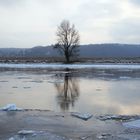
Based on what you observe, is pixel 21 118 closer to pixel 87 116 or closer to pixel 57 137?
pixel 87 116

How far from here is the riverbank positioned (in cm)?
971

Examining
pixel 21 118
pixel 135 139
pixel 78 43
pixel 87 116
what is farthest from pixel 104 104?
pixel 78 43

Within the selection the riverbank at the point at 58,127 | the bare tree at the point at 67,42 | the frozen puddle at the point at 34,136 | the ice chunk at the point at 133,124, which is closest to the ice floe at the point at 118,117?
the riverbank at the point at 58,127

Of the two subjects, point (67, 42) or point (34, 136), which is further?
point (67, 42)

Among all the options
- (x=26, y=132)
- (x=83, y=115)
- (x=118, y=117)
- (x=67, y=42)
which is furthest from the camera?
(x=67, y=42)

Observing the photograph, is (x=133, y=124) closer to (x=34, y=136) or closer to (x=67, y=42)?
(x=34, y=136)

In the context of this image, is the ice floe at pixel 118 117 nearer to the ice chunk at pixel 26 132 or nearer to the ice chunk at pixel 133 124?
the ice chunk at pixel 133 124

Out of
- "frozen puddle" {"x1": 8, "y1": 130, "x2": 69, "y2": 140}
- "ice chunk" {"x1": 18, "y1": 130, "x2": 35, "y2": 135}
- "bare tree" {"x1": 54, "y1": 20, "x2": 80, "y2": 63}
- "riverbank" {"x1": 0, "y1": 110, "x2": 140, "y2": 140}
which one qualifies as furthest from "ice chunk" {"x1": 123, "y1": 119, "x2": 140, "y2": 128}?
"bare tree" {"x1": 54, "y1": 20, "x2": 80, "y2": 63}

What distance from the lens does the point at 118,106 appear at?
1559cm

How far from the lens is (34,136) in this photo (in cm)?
949

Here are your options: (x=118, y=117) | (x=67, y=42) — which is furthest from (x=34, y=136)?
(x=67, y=42)

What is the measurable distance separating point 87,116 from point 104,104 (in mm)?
3460

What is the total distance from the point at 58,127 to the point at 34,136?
1.65 m

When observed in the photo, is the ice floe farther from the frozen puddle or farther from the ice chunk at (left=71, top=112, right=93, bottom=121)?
the frozen puddle
